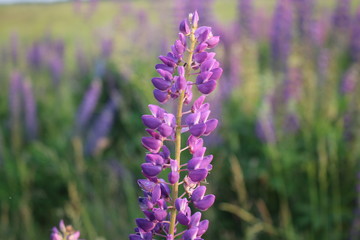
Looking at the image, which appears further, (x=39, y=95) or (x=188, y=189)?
(x=39, y=95)

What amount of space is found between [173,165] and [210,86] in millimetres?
150

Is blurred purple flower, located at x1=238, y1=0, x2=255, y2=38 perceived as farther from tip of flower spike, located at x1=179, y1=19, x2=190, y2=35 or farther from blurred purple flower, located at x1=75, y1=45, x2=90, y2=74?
tip of flower spike, located at x1=179, y1=19, x2=190, y2=35

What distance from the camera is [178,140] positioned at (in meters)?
0.77

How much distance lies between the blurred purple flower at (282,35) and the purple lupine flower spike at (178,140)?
317cm

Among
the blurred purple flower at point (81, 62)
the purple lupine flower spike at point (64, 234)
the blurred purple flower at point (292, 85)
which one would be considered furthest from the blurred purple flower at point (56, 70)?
the purple lupine flower spike at point (64, 234)

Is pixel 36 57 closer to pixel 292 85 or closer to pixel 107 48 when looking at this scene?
pixel 107 48

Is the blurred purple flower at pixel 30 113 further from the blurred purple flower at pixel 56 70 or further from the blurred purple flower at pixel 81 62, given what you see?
the blurred purple flower at pixel 81 62

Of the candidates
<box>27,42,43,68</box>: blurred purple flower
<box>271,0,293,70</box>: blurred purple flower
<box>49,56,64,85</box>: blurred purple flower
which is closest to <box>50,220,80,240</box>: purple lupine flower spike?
<box>271,0,293,70</box>: blurred purple flower

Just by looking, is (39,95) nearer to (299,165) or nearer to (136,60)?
(136,60)

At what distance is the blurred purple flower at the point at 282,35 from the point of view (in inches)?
155

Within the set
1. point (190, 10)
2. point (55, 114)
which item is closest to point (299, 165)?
point (190, 10)

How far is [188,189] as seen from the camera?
83 cm

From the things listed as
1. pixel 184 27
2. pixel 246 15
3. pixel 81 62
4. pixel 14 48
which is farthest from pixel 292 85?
pixel 14 48

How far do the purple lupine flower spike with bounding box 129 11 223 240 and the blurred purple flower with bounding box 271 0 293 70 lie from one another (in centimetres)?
317
